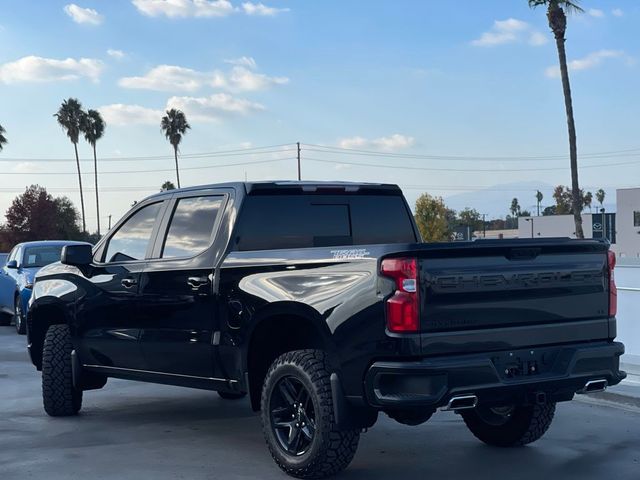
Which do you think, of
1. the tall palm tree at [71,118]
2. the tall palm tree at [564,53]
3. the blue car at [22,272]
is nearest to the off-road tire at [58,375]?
the blue car at [22,272]

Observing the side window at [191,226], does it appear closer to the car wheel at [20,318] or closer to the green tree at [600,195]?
the car wheel at [20,318]

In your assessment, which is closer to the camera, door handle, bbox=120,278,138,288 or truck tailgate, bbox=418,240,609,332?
truck tailgate, bbox=418,240,609,332

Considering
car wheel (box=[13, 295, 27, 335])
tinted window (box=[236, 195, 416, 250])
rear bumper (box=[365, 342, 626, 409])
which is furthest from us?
car wheel (box=[13, 295, 27, 335])

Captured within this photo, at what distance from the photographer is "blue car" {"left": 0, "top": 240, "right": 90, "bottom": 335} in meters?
16.9

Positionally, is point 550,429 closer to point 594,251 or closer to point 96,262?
point 594,251

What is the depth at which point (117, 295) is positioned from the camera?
7.78 metres

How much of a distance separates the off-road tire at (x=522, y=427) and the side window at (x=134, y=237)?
2913 millimetres

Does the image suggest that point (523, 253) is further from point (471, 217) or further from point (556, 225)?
point (471, 217)

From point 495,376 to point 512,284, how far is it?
1.88 ft

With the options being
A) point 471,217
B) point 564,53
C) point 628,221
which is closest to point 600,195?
point 471,217

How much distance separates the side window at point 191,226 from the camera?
281 inches

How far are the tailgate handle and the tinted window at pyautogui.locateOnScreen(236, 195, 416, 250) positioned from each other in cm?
194

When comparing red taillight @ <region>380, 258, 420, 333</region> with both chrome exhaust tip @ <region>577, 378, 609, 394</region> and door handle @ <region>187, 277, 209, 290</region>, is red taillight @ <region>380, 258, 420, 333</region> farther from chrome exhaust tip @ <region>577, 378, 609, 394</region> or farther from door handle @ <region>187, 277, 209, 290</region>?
door handle @ <region>187, 277, 209, 290</region>

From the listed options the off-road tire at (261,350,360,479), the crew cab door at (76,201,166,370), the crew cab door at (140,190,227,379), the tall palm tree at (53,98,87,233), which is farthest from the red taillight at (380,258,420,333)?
the tall palm tree at (53,98,87,233)
